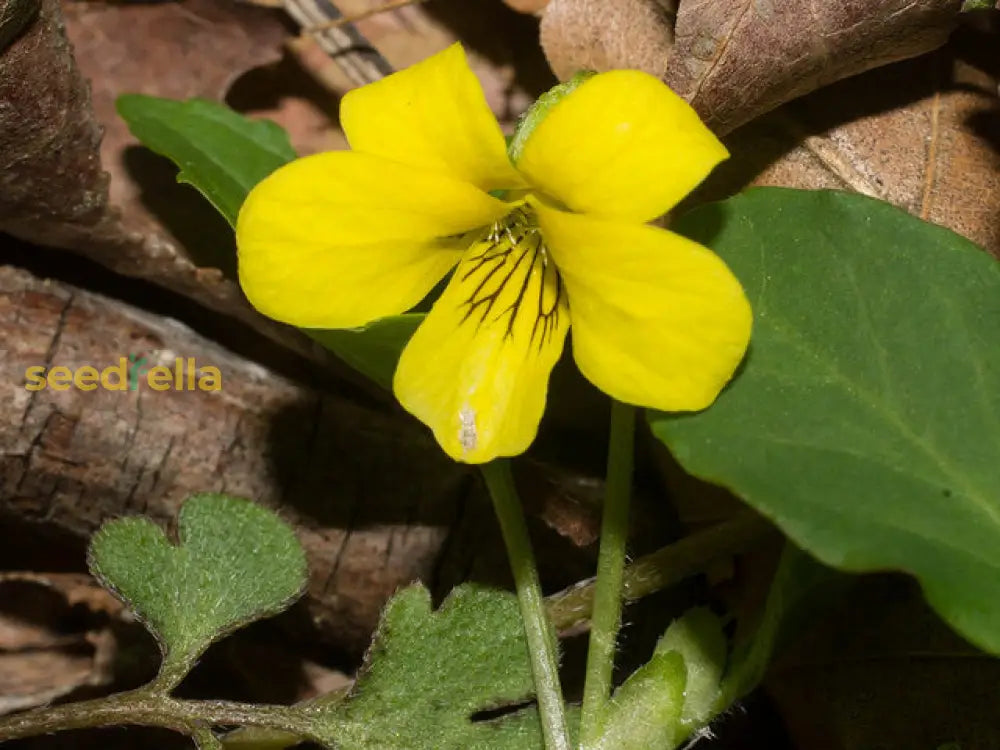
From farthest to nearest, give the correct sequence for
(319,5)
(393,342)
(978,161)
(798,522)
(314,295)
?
(319,5) < (978,161) < (393,342) < (314,295) < (798,522)

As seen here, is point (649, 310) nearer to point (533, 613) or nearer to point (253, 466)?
point (533, 613)

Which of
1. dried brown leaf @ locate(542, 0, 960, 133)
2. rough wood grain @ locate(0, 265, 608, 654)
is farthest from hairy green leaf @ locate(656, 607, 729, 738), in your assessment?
dried brown leaf @ locate(542, 0, 960, 133)

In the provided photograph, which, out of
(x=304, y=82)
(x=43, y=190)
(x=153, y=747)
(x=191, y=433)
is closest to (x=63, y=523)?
(x=191, y=433)

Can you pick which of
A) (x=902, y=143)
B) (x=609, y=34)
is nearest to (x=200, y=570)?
(x=609, y=34)

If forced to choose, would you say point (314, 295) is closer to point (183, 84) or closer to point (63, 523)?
point (63, 523)

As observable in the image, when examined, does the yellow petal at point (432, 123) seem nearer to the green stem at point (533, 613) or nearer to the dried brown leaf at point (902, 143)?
the green stem at point (533, 613)

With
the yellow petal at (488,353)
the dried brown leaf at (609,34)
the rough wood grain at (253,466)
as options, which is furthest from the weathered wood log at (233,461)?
the dried brown leaf at (609,34)
